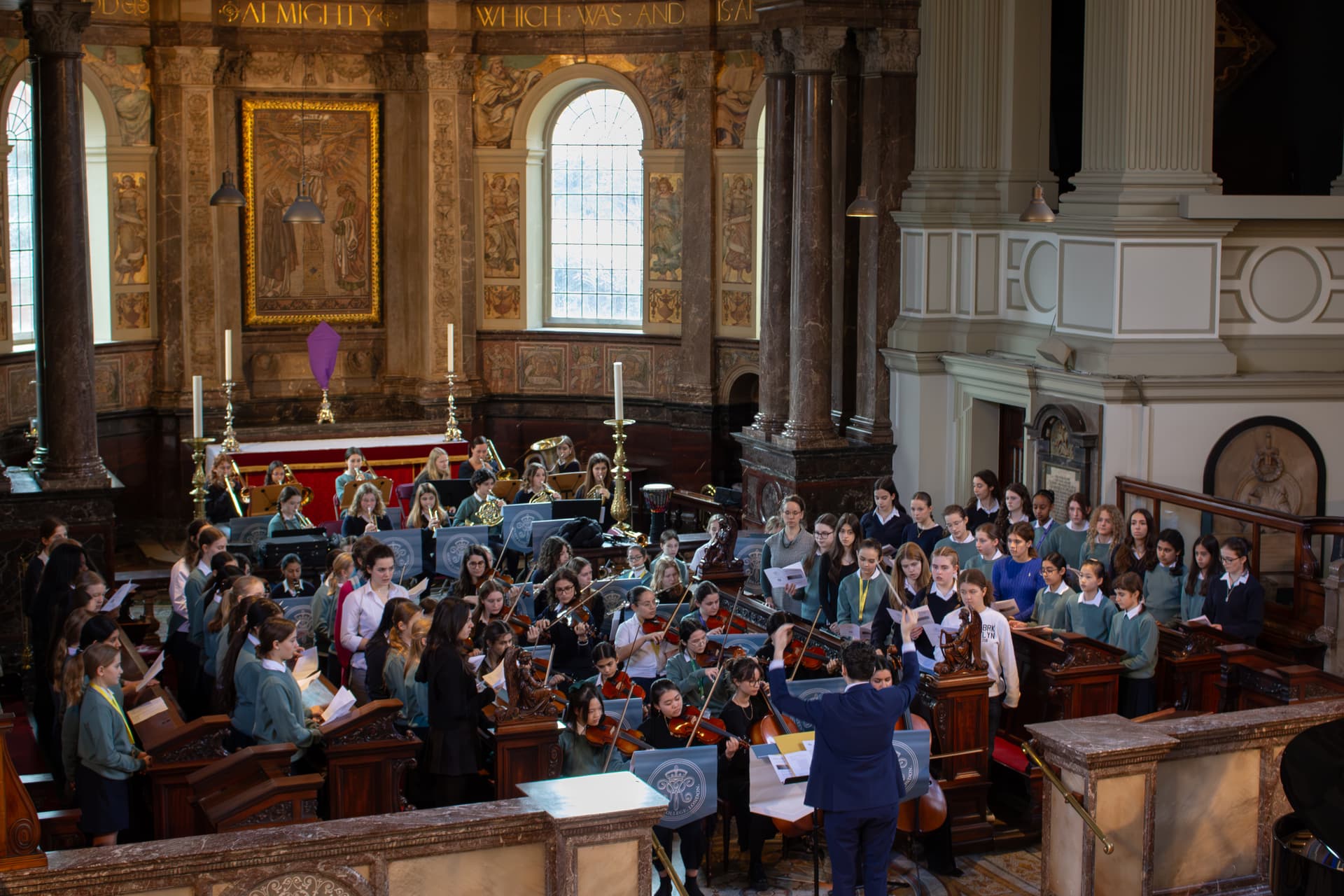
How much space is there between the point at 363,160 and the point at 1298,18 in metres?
10.8

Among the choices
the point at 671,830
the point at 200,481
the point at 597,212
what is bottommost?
the point at 671,830

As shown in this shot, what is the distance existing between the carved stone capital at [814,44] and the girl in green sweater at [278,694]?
9316 millimetres

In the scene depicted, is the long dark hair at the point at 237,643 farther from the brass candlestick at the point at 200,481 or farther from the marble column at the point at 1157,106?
the marble column at the point at 1157,106

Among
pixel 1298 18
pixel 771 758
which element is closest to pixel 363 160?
pixel 1298 18

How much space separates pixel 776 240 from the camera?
1747 centimetres

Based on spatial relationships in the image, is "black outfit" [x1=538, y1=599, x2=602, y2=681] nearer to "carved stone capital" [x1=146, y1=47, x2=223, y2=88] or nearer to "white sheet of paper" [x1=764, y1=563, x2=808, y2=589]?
"white sheet of paper" [x1=764, y1=563, x2=808, y2=589]

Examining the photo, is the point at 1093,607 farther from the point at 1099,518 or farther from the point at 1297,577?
the point at 1297,577

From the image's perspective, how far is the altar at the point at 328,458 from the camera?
18.1 m

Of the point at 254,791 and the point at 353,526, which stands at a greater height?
the point at 353,526

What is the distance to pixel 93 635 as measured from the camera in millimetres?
9680

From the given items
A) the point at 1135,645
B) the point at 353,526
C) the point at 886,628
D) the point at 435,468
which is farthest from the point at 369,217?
the point at 1135,645

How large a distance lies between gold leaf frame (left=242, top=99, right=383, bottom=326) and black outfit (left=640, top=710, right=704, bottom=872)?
41.4 feet

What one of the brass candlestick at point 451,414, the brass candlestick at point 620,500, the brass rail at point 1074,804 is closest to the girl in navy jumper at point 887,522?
the brass candlestick at point 620,500

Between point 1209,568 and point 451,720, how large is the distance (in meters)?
5.36
